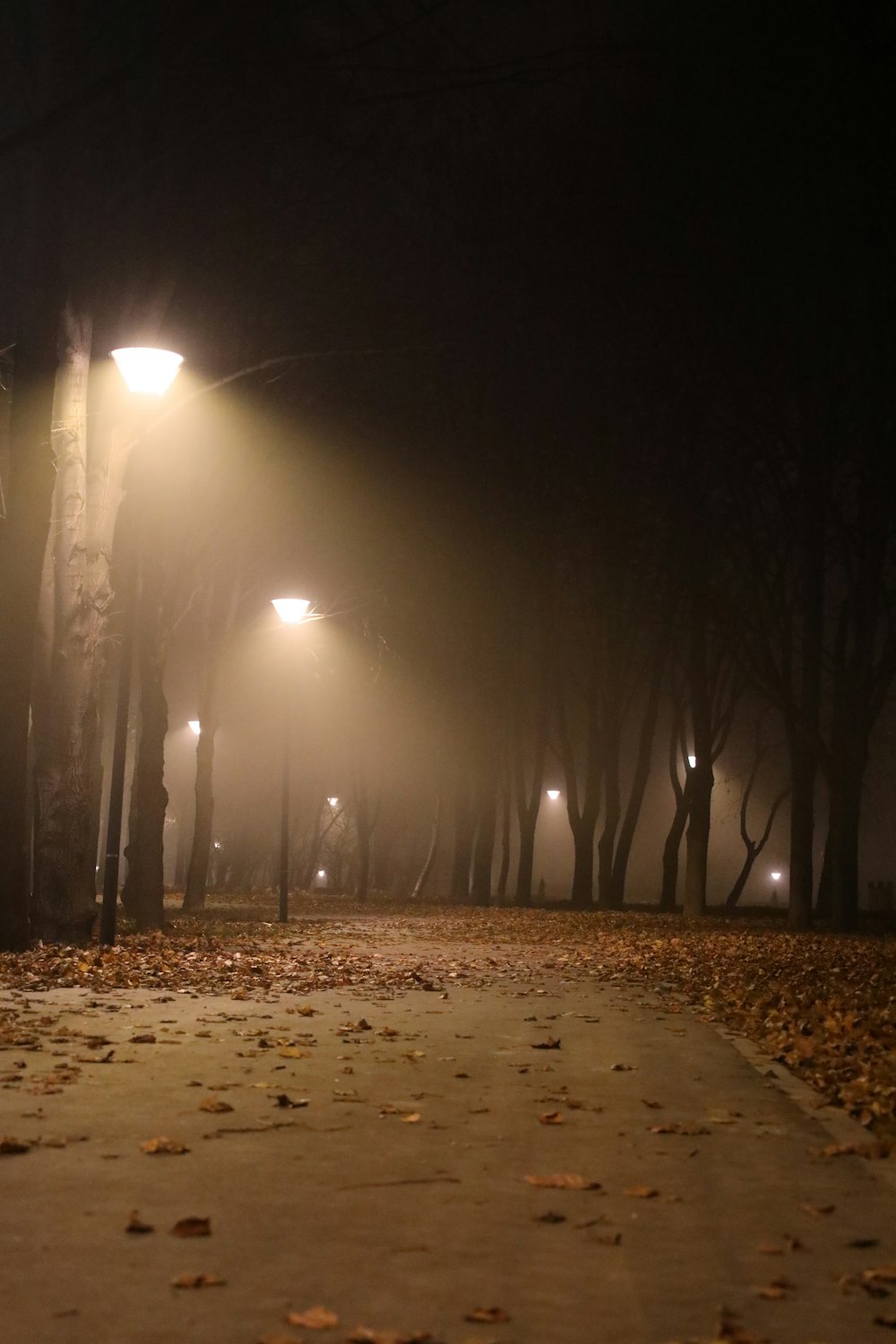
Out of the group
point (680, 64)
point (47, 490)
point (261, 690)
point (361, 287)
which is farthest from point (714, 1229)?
point (261, 690)

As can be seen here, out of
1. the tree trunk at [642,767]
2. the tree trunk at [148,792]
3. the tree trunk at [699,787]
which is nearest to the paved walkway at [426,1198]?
the tree trunk at [148,792]

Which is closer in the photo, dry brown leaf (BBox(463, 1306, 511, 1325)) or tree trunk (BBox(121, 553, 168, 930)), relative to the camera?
dry brown leaf (BBox(463, 1306, 511, 1325))

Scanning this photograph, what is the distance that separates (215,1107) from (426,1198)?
2.05m

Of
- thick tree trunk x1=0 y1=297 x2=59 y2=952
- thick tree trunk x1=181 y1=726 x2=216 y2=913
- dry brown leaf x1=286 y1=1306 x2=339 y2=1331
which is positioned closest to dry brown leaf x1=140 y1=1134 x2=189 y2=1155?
dry brown leaf x1=286 y1=1306 x2=339 y2=1331

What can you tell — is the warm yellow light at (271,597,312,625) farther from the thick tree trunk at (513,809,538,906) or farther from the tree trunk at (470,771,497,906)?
the thick tree trunk at (513,809,538,906)

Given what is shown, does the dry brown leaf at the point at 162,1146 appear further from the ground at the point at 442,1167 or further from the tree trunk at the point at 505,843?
the tree trunk at the point at 505,843

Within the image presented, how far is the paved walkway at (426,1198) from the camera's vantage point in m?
4.14

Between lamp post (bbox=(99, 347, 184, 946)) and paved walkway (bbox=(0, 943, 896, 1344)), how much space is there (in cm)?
716

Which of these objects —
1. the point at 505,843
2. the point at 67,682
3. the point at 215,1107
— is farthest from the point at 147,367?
the point at 505,843

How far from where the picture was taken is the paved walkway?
4.14 meters

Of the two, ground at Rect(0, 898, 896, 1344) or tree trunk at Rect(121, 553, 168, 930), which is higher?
tree trunk at Rect(121, 553, 168, 930)

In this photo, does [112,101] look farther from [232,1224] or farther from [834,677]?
[834,677]

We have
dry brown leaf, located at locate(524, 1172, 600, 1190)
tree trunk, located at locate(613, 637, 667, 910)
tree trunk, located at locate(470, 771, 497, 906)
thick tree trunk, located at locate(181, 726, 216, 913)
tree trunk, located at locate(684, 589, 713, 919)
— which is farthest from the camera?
tree trunk, located at locate(470, 771, 497, 906)

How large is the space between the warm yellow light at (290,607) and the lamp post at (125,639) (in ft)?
29.5
